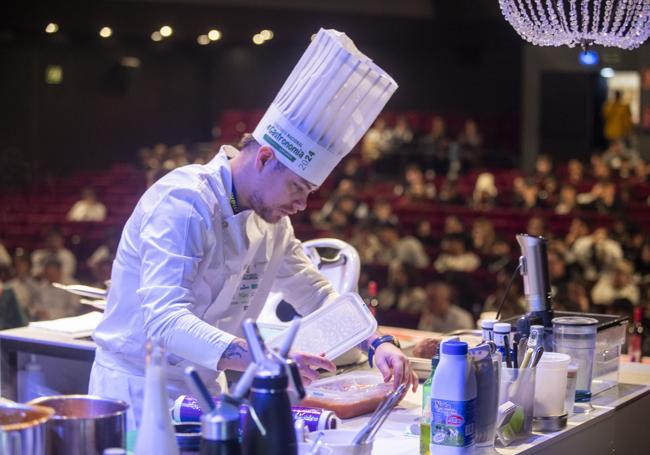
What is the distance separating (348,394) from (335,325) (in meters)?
0.20

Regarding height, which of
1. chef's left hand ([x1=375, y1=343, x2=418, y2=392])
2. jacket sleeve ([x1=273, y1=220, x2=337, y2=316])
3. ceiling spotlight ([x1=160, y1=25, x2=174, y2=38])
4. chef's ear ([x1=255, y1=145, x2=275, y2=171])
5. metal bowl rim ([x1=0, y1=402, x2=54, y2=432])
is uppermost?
ceiling spotlight ([x1=160, y1=25, x2=174, y2=38])

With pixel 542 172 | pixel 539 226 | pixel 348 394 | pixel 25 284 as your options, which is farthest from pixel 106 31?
pixel 348 394

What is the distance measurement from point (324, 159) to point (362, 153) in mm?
13136

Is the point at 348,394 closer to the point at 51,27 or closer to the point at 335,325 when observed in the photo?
the point at 335,325

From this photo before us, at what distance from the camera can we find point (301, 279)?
116 inches

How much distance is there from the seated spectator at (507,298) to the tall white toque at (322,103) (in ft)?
9.41

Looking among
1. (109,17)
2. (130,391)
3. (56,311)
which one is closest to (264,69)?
(109,17)

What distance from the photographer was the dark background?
41.2 ft

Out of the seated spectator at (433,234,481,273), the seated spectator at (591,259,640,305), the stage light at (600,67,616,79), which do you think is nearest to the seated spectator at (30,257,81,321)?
the seated spectator at (433,234,481,273)

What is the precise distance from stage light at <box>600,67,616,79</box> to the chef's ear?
1545cm

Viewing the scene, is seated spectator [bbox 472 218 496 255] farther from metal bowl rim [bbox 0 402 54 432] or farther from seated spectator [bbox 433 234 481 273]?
metal bowl rim [bbox 0 402 54 432]

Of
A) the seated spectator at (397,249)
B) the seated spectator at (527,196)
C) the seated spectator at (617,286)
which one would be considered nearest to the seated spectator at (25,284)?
the seated spectator at (397,249)

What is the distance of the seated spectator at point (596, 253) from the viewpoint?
8.40 metres

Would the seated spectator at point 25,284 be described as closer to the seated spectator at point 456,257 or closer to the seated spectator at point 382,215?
the seated spectator at point 456,257
